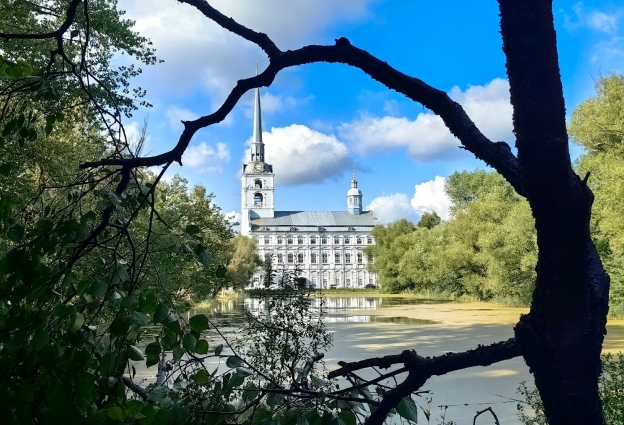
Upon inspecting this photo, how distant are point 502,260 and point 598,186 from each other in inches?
240

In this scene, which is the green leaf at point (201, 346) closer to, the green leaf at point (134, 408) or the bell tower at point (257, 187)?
the green leaf at point (134, 408)

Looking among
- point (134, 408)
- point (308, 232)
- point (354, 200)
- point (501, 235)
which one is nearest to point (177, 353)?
point (134, 408)

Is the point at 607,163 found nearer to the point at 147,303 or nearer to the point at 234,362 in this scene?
the point at 234,362

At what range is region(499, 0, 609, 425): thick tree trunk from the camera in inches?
27.7

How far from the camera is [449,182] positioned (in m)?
29.4

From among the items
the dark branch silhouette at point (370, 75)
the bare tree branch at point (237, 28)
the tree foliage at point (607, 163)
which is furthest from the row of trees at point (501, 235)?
the bare tree branch at point (237, 28)

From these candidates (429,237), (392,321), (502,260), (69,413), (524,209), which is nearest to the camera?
(69,413)

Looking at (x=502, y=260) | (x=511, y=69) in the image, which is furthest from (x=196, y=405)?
(x=502, y=260)

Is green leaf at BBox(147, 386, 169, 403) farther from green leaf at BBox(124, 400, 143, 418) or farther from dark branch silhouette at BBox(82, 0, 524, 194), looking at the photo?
dark branch silhouette at BBox(82, 0, 524, 194)

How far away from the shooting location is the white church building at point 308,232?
56.0 metres

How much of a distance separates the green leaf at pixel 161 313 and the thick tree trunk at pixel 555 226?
1.61 ft

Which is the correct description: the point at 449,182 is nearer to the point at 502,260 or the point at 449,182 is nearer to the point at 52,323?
the point at 502,260

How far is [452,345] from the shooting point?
984 cm

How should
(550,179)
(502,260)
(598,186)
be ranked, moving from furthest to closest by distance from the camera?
(502,260) < (598,186) < (550,179)
